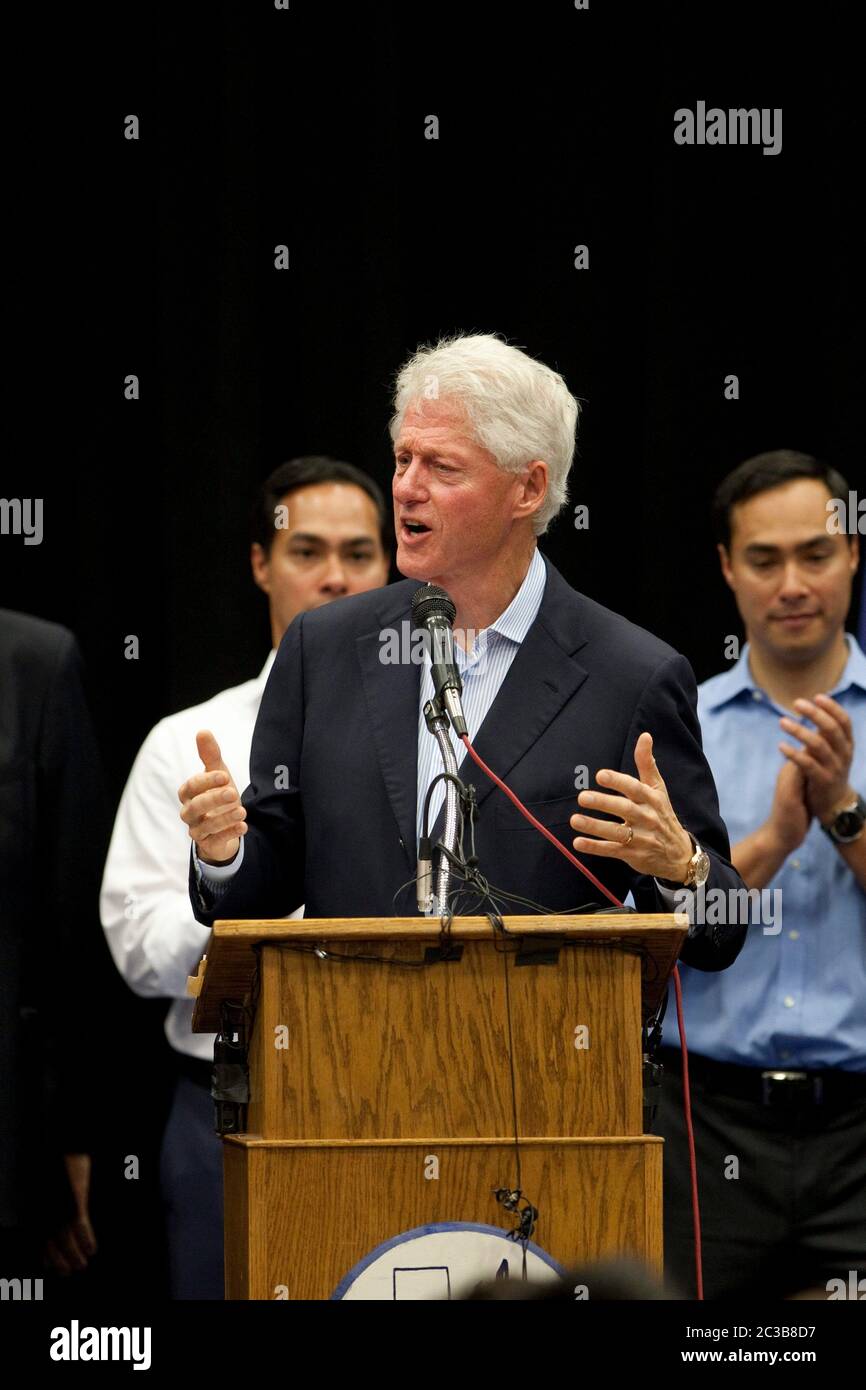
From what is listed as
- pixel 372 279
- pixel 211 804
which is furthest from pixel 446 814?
pixel 372 279

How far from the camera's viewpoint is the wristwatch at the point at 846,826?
3.46 metres

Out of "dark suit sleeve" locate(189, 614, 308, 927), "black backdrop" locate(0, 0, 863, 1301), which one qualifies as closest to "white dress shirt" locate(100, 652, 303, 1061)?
"black backdrop" locate(0, 0, 863, 1301)

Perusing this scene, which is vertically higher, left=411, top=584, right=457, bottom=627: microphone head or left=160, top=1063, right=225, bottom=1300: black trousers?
left=411, top=584, right=457, bottom=627: microphone head

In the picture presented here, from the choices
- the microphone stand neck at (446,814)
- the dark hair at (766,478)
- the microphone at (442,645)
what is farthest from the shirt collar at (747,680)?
the microphone stand neck at (446,814)

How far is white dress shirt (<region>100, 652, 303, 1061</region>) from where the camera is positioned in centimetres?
359

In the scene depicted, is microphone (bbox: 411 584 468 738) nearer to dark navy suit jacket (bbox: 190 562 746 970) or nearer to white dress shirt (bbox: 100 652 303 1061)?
dark navy suit jacket (bbox: 190 562 746 970)

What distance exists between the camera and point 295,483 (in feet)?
13.1

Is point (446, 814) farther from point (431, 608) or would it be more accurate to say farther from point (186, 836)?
point (186, 836)

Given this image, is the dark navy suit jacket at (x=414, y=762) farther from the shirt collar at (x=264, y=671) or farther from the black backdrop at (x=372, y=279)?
the black backdrop at (x=372, y=279)

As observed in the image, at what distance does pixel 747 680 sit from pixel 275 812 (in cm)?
133

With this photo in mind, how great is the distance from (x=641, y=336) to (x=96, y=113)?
132 cm

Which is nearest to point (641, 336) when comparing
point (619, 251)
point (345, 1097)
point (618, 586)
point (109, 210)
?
point (619, 251)

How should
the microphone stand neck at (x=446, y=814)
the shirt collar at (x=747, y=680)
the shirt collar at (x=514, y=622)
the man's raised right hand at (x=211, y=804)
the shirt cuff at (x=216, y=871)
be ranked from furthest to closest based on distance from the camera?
the shirt collar at (x=747, y=680)
the shirt collar at (x=514, y=622)
the shirt cuff at (x=216, y=871)
the man's raised right hand at (x=211, y=804)
the microphone stand neck at (x=446, y=814)

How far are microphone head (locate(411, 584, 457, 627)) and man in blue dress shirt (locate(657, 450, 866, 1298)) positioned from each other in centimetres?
112
